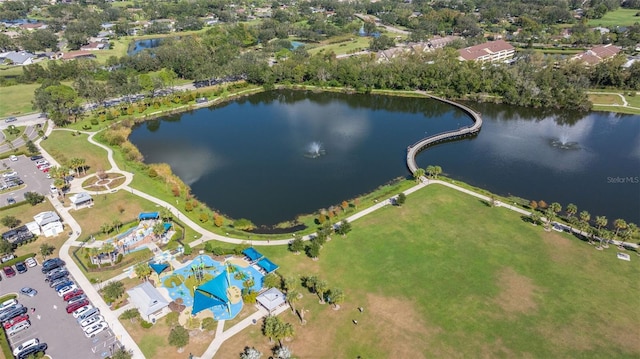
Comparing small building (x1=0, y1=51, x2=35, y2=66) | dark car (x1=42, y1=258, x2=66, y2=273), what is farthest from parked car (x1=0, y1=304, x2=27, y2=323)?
small building (x1=0, y1=51, x2=35, y2=66)

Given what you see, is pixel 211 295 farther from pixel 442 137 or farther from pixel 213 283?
pixel 442 137

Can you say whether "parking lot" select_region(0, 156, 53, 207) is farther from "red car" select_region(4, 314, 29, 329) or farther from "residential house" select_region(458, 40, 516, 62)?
"residential house" select_region(458, 40, 516, 62)

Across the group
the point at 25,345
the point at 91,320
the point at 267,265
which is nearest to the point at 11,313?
the point at 25,345

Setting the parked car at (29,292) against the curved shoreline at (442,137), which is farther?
the curved shoreline at (442,137)

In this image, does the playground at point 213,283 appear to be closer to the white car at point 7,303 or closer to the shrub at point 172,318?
the shrub at point 172,318

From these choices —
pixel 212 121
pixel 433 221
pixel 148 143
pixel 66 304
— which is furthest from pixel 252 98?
pixel 66 304

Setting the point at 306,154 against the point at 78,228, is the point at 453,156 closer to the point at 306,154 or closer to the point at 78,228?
the point at 306,154

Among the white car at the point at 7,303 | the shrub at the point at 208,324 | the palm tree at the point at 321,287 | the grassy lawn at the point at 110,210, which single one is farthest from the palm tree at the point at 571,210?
the white car at the point at 7,303
